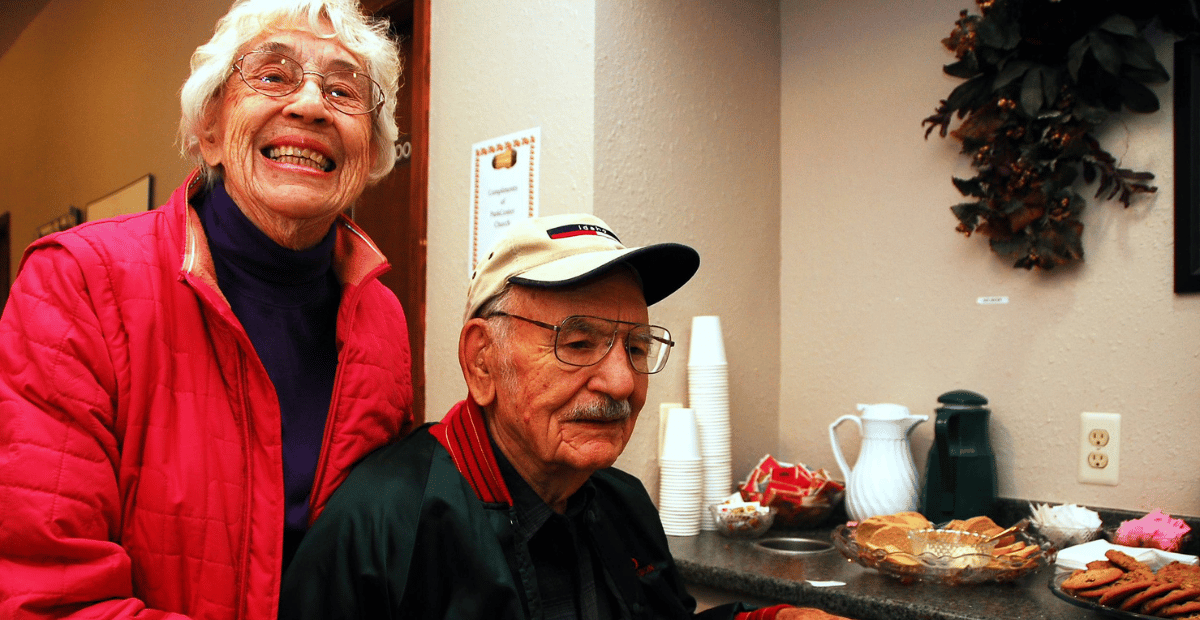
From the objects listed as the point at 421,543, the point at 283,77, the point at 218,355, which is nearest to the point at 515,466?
the point at 421,543

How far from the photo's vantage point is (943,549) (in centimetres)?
166

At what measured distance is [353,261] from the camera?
131 cm

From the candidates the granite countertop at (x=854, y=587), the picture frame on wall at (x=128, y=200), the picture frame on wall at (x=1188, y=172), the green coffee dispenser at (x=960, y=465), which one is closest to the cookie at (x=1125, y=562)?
the granite countertop at (x=854, y=587)

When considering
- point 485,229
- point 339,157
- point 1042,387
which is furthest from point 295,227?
point 1042,387

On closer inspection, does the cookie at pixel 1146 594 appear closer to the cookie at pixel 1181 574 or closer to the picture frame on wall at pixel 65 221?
the cookie at pixel 1181 574

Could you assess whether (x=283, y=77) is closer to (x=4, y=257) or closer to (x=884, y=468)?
(x=884, y=468)

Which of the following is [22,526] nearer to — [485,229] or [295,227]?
[295,227]

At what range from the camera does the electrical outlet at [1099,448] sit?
6.39 feet

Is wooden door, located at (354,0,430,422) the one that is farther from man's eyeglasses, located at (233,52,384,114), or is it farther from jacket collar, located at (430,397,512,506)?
jacket collar, located at (430,397,512,506)

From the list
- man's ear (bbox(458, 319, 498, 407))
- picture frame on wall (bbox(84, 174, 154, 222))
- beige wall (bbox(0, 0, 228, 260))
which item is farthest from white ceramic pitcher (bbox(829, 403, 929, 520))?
picture frame on wall (bbox(84, 174, 154, 222))

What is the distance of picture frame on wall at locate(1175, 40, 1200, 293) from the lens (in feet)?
6.04

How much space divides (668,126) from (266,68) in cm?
116

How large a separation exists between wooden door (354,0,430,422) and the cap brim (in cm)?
124

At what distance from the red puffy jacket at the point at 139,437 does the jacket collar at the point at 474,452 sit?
13cm
